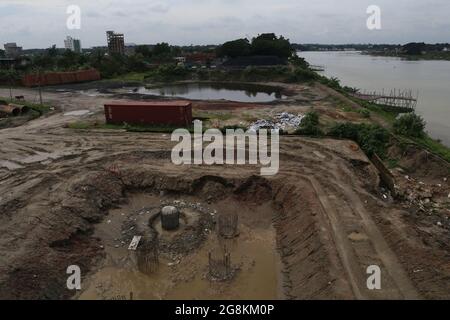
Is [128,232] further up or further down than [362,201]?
further down

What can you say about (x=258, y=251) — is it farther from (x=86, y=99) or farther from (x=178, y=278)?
(x=86, y=99)

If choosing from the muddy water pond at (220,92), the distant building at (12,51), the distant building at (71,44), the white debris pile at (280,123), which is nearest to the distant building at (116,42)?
the distant building at (71,44)

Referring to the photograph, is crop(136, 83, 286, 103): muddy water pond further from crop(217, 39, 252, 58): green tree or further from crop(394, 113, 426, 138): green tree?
crop(217, 39, 252, 58): green tree

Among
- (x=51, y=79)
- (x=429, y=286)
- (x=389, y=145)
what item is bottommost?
(x=429, y=286)

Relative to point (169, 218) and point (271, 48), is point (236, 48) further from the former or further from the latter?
point (169, 218)

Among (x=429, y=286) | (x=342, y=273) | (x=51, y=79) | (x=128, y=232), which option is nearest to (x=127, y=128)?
(x=128, y=232)

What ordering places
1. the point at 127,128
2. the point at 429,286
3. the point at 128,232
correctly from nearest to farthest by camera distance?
the point at 429,286
the point at 128,232
the point at 127,128

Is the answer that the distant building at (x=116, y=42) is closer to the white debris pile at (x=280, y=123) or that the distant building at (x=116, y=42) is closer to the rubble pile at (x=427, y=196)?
the white debris pile at (x=280, y=123)
